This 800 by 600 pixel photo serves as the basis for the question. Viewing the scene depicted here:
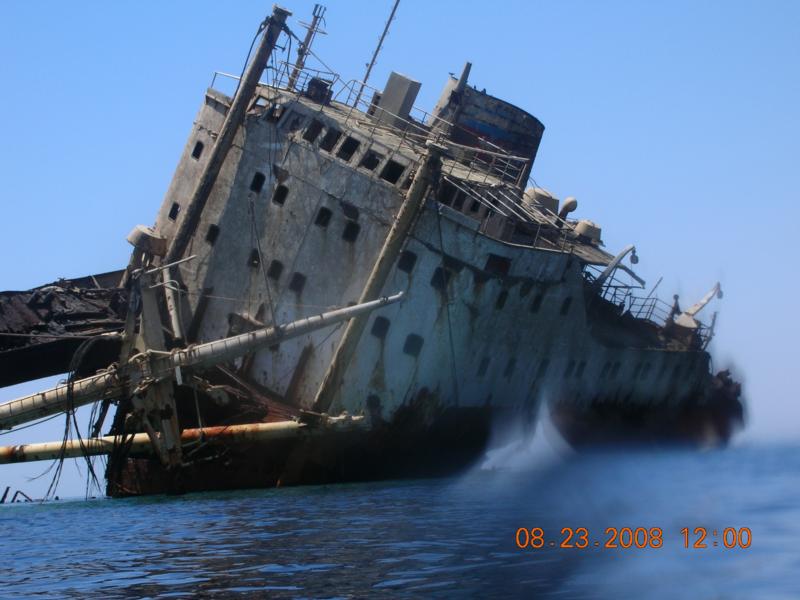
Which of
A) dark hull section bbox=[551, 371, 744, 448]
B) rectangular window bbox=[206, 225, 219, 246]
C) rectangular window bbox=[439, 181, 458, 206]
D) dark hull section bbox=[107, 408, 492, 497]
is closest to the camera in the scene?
dark hull section bbox=[107, 408, 492, 497]

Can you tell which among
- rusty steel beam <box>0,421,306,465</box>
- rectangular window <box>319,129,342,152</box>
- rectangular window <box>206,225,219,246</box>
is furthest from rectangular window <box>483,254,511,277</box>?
rectangular window <box>206,225,219,246</box>

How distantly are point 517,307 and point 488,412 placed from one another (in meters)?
3.05

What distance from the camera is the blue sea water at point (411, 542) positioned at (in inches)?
620

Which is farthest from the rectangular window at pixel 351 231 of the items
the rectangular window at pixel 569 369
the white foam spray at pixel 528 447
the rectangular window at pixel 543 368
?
the rectangular window at pixel 569 369

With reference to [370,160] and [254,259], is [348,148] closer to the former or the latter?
[370,160]

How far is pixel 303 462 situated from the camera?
28031 mm

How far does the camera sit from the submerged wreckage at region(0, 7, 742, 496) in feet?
88.9

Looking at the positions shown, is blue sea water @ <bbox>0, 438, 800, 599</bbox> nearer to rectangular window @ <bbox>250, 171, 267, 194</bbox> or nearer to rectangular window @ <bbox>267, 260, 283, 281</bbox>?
rectangular window @ <bbox>267, 260, 283, 281</bbox>

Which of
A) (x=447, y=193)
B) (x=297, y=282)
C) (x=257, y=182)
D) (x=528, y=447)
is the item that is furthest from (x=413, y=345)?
(x=528, y=447)

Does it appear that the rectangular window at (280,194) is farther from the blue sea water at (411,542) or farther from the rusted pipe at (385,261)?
the blue sea water at (411,542)

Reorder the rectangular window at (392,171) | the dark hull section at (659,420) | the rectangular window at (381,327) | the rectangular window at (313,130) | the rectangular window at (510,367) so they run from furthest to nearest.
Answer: the dark hull section at (659,420) → the rectangular window at (510,367) → the rectangular window at (313,130) → the rectangular window at (392,171) → the rectangular window at (381,327)
